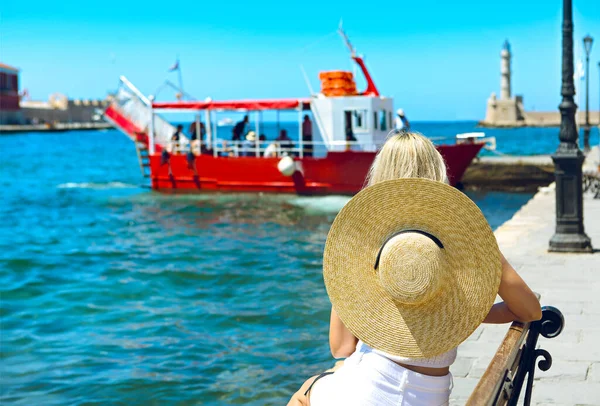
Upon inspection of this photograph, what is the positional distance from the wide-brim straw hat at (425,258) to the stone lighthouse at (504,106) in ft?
391

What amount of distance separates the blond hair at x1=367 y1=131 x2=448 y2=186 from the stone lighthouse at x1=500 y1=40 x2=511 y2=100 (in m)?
118

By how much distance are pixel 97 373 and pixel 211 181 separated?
53.0 feet

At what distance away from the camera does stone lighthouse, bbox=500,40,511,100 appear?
379ft

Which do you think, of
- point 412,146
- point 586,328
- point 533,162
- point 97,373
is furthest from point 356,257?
point 533,162

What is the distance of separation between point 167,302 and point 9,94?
108787mm

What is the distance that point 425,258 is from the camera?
2.25 meters

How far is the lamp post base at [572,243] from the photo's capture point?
8.41 metres

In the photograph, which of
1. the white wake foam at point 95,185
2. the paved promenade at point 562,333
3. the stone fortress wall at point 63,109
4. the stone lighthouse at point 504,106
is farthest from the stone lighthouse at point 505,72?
the paved promenade at point 562,333

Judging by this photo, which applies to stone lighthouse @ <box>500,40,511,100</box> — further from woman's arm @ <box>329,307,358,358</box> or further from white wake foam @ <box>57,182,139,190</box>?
woman's arm @ <box>329,307,358,358</box>

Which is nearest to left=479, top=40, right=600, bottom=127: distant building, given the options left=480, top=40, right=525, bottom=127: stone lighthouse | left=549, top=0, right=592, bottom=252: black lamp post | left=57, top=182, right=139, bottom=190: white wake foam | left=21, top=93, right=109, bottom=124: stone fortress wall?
left=480, top=40, right=525, bottom=127: stone lighthouse

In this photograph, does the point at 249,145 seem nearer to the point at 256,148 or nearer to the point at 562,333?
the point at 256,148

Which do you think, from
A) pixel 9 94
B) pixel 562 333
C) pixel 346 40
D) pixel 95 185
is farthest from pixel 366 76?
pixel 9 94

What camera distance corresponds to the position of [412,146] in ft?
8.07

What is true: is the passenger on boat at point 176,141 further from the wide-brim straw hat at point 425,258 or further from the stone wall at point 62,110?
the stone wall at point 62,110
